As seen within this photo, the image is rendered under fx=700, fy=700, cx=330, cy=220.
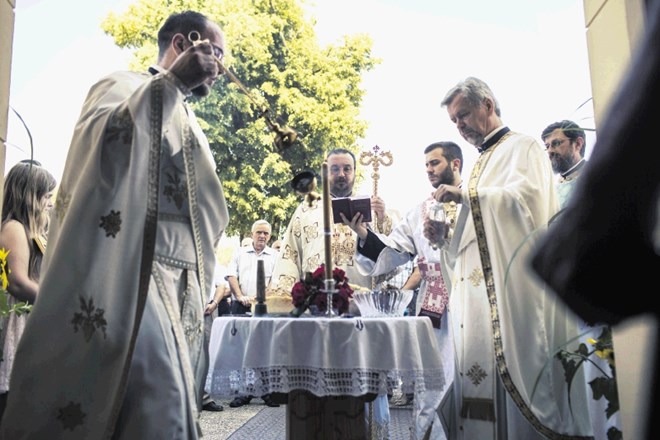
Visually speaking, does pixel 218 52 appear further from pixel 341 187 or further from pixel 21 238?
pixel 341 187

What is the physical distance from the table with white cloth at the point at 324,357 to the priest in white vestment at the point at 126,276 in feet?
1.96

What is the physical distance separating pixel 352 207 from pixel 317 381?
4.83ft

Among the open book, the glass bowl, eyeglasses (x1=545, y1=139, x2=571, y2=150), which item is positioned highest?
eyeglasses (x1=545, y1=139, x2=571, y2=150)

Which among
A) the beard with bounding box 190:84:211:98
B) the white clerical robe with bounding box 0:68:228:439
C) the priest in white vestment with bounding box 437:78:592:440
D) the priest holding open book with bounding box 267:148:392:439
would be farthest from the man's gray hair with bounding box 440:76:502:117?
the white clerical robe with bounding box 0:68:228:439

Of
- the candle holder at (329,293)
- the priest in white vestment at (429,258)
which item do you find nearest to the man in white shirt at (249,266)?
the priest in white vestment at (429,258)

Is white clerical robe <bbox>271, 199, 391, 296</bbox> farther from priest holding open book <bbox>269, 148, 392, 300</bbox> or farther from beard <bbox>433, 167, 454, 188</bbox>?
beard <bbox>433, 167, 454, 188</bbox>

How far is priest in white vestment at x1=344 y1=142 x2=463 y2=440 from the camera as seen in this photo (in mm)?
4480

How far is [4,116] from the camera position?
2.73m

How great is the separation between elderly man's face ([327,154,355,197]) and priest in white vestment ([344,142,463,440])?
506 millimetres

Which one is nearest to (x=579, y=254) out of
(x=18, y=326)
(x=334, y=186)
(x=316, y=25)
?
(x=18, y=326)

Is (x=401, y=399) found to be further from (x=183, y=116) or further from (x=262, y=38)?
(x=262, y=38)

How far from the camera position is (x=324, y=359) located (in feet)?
10.5

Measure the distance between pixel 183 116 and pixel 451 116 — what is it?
2.13 metres

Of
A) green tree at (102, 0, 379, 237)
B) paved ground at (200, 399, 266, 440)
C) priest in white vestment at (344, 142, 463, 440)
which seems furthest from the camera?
green tree at (102, 0, 379, 237)
